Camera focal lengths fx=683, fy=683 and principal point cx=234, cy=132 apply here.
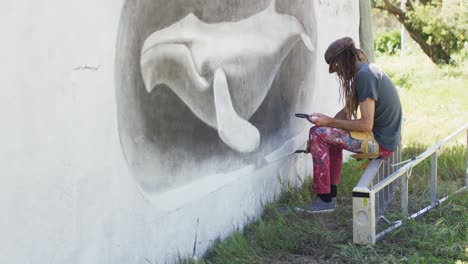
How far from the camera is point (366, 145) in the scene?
506cm

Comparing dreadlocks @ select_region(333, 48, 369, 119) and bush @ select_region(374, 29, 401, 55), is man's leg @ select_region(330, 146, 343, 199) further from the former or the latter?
bush @ select_region(374, 29, 401, 55)

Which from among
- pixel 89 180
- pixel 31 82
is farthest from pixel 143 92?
pixel 31 82

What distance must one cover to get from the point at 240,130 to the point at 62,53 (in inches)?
77.1

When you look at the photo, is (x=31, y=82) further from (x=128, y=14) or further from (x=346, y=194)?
(x=346, y=194)

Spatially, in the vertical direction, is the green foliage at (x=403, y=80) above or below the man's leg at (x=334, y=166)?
below

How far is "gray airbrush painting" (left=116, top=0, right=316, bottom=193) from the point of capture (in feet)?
11.9

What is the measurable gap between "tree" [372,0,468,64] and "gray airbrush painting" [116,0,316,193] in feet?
37.3

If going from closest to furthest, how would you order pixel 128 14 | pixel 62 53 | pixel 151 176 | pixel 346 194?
1. pixel 62 53
2. pixel 128 14
3. pixel 151 176
4. pixel 346 194

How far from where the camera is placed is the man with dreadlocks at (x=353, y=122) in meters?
4.93

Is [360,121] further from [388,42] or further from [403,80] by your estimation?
[388,42]

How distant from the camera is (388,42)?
28000 millimetres

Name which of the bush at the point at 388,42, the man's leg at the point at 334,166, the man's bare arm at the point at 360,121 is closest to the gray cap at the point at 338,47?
the man's bare arm at the point at 360,121

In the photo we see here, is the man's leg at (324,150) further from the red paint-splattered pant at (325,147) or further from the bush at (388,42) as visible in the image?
the bush at (388,42)

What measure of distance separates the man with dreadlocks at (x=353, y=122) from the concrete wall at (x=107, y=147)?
1.50 feet
